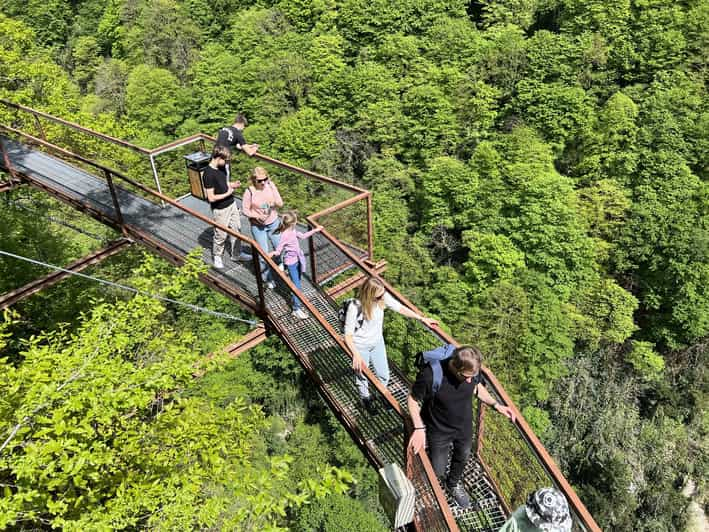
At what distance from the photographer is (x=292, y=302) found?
Result: 20.2ft

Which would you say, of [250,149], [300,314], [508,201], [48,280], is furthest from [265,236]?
[508,201]

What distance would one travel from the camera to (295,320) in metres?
6.06

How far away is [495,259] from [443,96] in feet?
36.3

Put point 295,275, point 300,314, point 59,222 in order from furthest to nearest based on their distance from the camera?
point 59,222 → point 295,275 → point 300,314

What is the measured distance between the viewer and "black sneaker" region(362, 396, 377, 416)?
4.79 meters

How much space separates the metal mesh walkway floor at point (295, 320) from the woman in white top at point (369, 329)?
11.2 inches

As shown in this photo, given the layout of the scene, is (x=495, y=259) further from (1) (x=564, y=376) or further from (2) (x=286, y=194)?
(2) (x=286, y=194)

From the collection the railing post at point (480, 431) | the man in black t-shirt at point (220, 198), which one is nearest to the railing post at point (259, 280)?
the man in black t-shirt at point (220, 198)

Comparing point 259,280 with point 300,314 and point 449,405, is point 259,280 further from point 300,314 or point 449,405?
point 449,405

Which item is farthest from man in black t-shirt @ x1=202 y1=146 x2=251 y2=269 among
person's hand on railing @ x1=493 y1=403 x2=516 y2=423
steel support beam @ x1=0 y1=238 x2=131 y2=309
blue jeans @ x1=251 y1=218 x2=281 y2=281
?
person's hand on railing @ x1=493 y1=403 x2=516 y2=423

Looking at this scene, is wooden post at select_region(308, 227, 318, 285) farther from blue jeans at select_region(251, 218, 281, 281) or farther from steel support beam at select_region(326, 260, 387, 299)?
blue jeans at select_region(251, 218, 281, 281)

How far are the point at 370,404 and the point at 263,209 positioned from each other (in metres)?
2.76

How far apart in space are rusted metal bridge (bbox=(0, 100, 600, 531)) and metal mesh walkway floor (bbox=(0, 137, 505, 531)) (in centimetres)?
1

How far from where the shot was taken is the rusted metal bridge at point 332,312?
3947 mm
